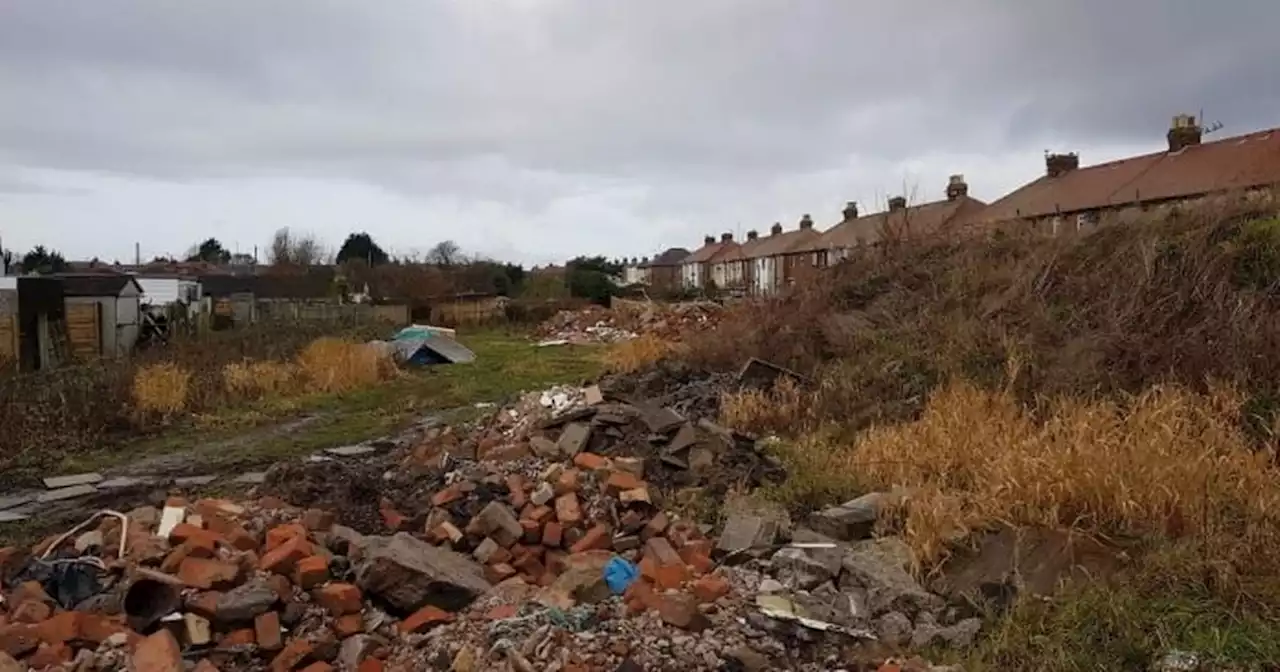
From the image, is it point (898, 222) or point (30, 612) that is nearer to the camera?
point (30, 612)

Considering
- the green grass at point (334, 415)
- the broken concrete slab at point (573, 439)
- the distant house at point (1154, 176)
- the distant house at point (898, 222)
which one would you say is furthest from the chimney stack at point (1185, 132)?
the broken concrete slab at point (573, 439)

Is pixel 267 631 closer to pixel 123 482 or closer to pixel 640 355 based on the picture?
pixel 123 482

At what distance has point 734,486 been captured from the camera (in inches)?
253

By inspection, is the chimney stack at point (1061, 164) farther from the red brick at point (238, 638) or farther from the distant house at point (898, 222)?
the red brick at point (238, 638)

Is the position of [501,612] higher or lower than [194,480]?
higher

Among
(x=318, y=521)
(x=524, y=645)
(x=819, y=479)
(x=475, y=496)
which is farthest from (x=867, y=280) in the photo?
(x=524, y=645)

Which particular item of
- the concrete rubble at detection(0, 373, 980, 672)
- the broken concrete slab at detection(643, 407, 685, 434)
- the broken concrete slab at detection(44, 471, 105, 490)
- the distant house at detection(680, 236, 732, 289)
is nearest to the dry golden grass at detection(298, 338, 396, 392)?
the broken concrete slab at detection(44, 471, 105, 490)

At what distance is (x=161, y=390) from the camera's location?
1248 centimetres

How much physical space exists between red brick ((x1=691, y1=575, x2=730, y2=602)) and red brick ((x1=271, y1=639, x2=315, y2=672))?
1.85 meters

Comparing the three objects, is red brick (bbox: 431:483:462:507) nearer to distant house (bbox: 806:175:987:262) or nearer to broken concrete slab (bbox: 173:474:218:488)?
broken concrete slab (bbox: 173:474:218:488)

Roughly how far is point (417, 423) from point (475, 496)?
6.29 metres

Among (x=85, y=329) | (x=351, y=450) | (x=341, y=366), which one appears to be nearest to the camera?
(x=351, y=450)

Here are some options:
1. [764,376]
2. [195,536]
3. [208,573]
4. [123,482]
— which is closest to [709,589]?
[208,573]

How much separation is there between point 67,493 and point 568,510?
5734 millimetres
